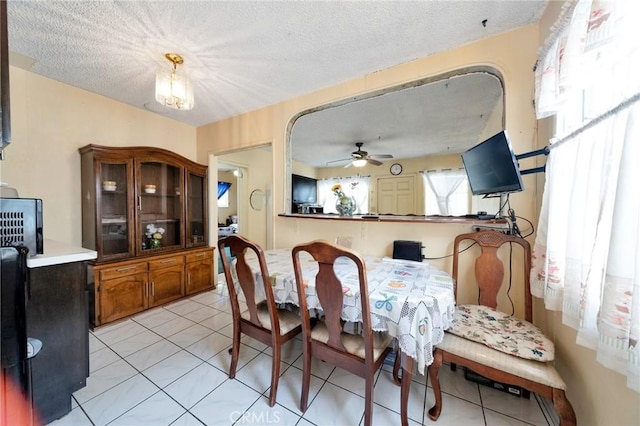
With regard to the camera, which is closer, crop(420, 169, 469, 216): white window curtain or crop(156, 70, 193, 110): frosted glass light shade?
crop(156, 70, 193, 110): frosted glass light shade

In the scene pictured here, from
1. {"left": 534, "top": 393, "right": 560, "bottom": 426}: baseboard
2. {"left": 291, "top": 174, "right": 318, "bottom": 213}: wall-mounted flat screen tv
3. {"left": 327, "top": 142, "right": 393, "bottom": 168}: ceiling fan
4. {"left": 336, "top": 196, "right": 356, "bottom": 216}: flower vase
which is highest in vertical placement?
{"left": 327, "top": 142, "right": 393, "bottom": 168}: ceiling fan

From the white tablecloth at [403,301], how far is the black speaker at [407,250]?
10.7 inches

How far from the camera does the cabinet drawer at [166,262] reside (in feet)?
8.64

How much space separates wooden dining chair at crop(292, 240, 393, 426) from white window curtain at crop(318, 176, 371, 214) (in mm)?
1681

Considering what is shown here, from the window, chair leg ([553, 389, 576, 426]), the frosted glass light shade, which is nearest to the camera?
chair leg ([553, 389, 576, 426])

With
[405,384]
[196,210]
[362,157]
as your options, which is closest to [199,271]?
[196,210]

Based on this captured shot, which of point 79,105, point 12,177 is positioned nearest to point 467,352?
point 12,177

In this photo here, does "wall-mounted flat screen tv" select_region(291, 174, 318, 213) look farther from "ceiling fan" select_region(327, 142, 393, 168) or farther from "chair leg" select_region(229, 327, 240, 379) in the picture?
"chair leg" select_region(229, 327, 240, 379)

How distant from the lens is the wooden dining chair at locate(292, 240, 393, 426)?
1.12 metres

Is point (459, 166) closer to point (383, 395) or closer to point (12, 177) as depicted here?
point (383, 395)

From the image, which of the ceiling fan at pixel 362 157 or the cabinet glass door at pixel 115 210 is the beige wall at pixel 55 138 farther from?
the ceiling fan at pixel 362 157

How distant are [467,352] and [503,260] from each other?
2.63 ft

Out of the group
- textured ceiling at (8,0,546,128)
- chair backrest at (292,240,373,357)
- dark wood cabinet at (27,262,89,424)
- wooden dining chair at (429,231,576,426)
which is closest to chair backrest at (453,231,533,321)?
wooden dining chair at (429,231,576,426)

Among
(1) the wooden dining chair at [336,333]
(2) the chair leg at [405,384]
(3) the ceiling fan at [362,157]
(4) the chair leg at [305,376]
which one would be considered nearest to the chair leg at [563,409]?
(2) the chair leg at [405,384]
